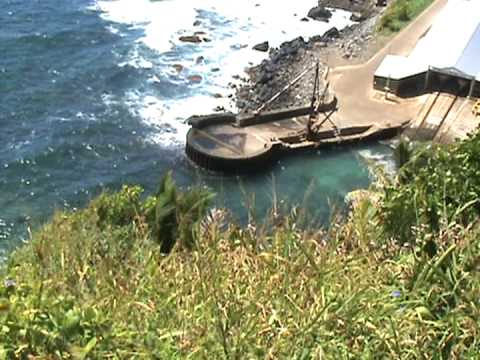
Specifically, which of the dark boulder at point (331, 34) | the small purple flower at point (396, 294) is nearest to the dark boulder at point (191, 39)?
the dark boulder at point (331, 34)

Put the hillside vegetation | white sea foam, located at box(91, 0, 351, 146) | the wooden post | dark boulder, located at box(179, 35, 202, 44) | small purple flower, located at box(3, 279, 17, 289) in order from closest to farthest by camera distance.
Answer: the hillside vegetation → small purple flower, located at box(3, 279, 17, 289) → the wooden post → white sea foam, located at box(91, 0, 351, 146) → dark boulder, located at box(179, 35, 202, 44)

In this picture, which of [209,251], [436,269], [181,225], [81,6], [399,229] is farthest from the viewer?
[81,6]

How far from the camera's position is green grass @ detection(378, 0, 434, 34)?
4138 centimetres

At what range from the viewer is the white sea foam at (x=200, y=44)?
119 ft

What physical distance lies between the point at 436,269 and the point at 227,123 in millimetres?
28419

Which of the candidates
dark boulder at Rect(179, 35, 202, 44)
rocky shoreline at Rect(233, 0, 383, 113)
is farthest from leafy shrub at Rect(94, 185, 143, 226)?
dark boulder at Rect(179, 35, 202, 44)

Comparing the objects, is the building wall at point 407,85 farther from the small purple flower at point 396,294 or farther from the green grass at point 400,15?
the small purple flower at point 396,294

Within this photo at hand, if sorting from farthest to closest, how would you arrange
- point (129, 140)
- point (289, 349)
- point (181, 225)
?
point (129, 140)
point (181, 225)
point (289, 349)

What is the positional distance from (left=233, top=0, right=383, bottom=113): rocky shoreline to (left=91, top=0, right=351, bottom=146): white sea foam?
3.06 feet

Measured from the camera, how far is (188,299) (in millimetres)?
6164

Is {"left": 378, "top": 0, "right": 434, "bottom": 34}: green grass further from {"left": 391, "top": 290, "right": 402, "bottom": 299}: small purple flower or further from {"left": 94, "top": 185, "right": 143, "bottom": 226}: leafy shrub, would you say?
{"left": 391, "top": 290, "right": 402, "bottom": 299}: small purple flower

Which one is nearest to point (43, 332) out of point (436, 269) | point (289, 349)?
point (289, 349)

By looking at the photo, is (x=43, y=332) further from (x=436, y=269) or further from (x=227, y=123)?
(x=227, y=123)

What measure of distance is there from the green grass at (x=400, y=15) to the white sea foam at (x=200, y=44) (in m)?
3.47
